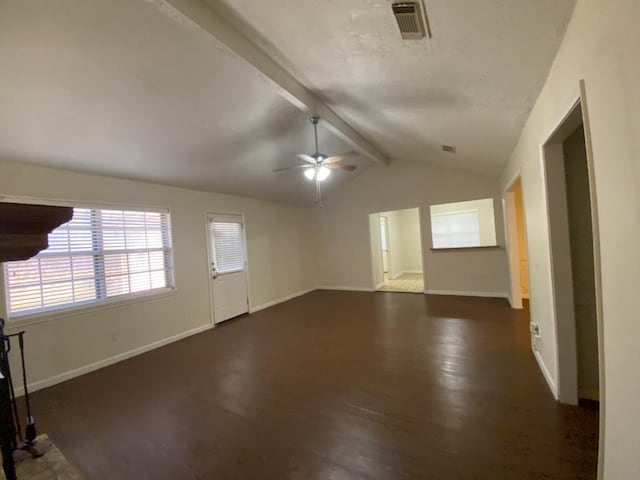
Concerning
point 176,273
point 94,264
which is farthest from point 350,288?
point 94,264

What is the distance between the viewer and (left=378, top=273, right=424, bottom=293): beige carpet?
21.9ft

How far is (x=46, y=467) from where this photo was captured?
1830mm

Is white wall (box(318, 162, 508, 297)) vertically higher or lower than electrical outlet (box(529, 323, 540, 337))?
higher

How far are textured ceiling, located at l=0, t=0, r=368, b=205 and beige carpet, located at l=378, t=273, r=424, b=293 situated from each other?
4.41m

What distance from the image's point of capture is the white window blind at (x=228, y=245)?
16.7 feet

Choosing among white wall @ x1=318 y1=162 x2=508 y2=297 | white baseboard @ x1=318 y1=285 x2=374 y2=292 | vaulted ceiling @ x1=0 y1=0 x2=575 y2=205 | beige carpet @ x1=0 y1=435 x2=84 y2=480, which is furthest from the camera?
white baseboard @ x1=318 y1=285 x2=374 y2=292

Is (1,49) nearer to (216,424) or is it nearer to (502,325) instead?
(216,424)

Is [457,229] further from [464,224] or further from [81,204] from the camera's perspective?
[81,204]

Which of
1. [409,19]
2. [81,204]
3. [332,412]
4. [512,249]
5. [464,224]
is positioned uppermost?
[409,19]

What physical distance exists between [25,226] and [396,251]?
8.58 meters

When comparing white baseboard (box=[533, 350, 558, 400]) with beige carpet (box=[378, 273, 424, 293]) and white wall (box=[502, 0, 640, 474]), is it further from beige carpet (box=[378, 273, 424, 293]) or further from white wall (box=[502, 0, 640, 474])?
beige carpet (box=[378, 273, 424, 293])

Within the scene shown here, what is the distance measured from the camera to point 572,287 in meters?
2.05

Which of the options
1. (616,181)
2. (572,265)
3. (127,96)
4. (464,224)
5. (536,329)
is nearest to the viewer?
(616,181)

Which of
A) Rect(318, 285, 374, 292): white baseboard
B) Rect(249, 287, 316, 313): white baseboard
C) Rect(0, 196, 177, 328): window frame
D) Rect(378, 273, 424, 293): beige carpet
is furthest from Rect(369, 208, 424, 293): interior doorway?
Rect(0, 196, 177, 328): window frame
